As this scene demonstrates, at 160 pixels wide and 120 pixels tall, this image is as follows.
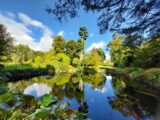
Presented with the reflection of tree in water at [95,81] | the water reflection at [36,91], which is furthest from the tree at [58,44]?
the water reflection at [36,91]

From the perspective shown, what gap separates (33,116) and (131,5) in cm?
307

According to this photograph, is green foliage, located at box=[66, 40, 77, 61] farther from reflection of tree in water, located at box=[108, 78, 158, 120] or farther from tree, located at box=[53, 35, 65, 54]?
reflection of tree in water, located at box=[108, 78, 158, 120]

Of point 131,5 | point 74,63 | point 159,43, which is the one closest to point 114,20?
point 131,5

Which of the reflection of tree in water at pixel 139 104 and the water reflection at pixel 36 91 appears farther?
Result: the water reflection at pixel 36 91

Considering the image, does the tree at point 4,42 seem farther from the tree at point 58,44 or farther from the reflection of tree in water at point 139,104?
the tree at point 58,44

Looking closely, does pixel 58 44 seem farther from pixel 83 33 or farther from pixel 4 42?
pixel 4 42

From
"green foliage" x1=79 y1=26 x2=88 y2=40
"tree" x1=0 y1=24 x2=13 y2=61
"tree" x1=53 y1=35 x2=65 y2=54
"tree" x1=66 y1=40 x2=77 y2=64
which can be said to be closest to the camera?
"tree" x1=0 y1=24 x2=13 y2=61

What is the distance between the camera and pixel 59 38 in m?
40.7

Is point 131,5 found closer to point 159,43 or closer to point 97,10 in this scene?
point 97,10

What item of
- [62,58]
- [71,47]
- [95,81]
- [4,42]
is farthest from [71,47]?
[4,42]

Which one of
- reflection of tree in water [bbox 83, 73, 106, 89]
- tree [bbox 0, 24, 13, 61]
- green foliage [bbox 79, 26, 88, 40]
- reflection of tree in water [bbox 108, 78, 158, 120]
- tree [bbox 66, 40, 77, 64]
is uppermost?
green foliage [bbox 79, 26, 88, 40]

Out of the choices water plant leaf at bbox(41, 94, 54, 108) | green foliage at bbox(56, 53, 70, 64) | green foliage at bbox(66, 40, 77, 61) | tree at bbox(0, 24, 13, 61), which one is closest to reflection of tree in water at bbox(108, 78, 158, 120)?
water plant leaf at bbox(41, 94, 54, 108)

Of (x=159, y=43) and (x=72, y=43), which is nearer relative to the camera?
(x=159, y=43)

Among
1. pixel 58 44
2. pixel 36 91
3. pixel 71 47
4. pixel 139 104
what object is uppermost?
pixel 58 44
